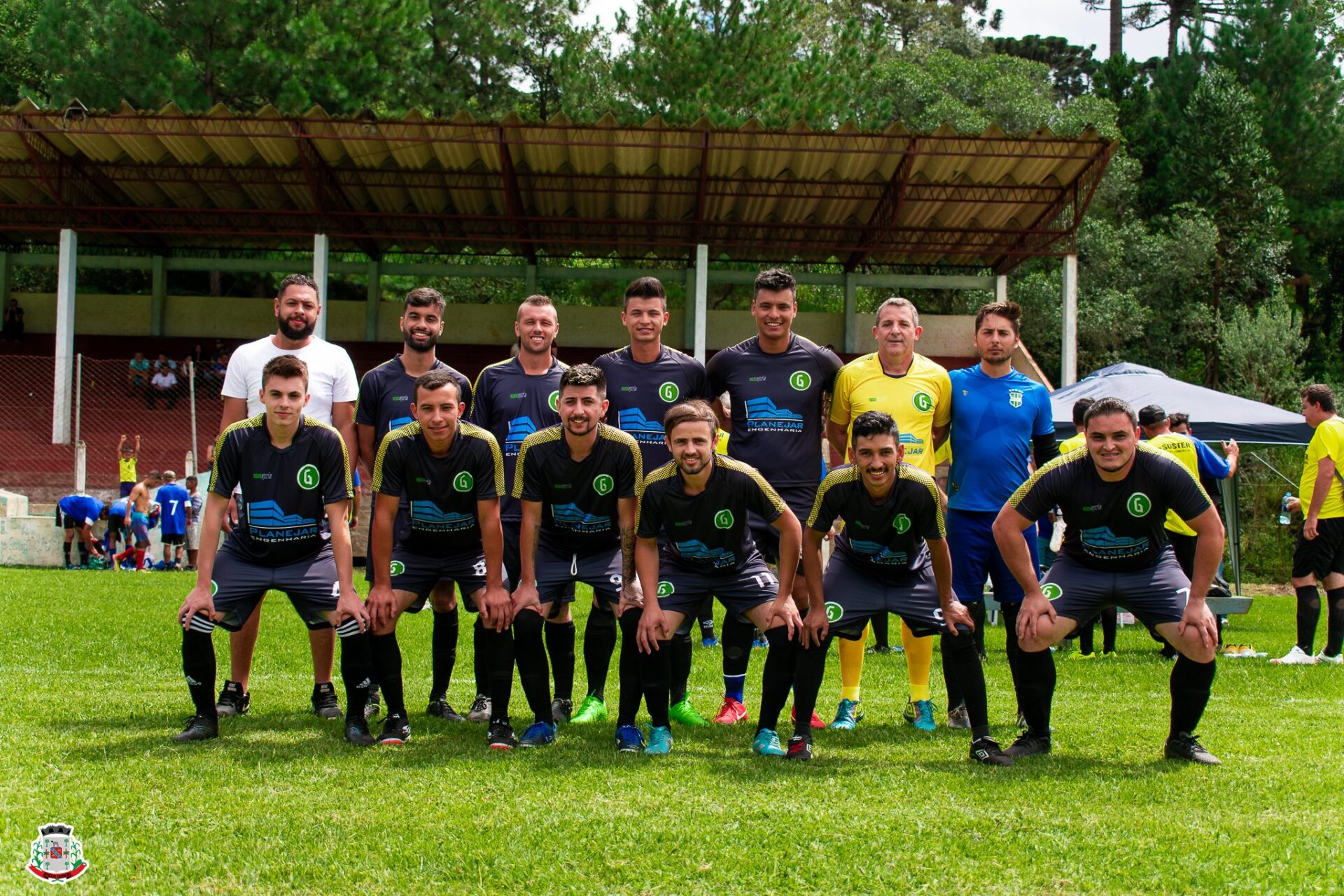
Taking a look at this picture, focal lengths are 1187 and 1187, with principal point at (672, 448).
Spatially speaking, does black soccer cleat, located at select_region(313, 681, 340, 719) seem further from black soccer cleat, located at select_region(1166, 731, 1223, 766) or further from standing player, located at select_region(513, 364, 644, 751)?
black soccer cleat, located at select_region(1166, 731, 1223, 766)

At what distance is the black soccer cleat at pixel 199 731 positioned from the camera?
18.0 ft

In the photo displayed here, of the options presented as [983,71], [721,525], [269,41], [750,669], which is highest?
[983,71]

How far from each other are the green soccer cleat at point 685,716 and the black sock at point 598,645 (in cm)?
41

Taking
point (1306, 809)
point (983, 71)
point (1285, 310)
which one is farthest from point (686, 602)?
point (983, 71)

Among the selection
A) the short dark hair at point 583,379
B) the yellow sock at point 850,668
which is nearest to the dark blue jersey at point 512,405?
the short dark hair at point 583,379

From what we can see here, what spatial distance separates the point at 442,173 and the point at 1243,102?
96.0 feet

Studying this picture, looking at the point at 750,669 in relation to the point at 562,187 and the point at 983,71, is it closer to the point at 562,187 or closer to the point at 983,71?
the point at 562,187

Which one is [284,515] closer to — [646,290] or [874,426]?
[646,290]

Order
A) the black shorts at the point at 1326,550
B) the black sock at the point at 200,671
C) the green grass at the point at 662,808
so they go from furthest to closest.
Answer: the black shorts at the point at 1326,550
the black sock at the point at 200,671
the green grass at the point at 662,808

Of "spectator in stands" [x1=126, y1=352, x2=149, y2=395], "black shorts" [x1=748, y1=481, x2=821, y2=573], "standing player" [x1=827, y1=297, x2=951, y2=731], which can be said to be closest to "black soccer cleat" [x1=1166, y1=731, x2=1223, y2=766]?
"standing player" [x1=827, y1=297, x2=951, y2=731]

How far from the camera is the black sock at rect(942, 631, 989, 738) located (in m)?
5.29

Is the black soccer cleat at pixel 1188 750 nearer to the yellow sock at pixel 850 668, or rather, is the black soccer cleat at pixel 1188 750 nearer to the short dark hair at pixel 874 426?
the yellow sock at pixel 850 668

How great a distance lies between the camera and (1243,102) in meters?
40.3

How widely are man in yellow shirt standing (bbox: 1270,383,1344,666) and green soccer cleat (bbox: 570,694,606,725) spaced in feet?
18.7
